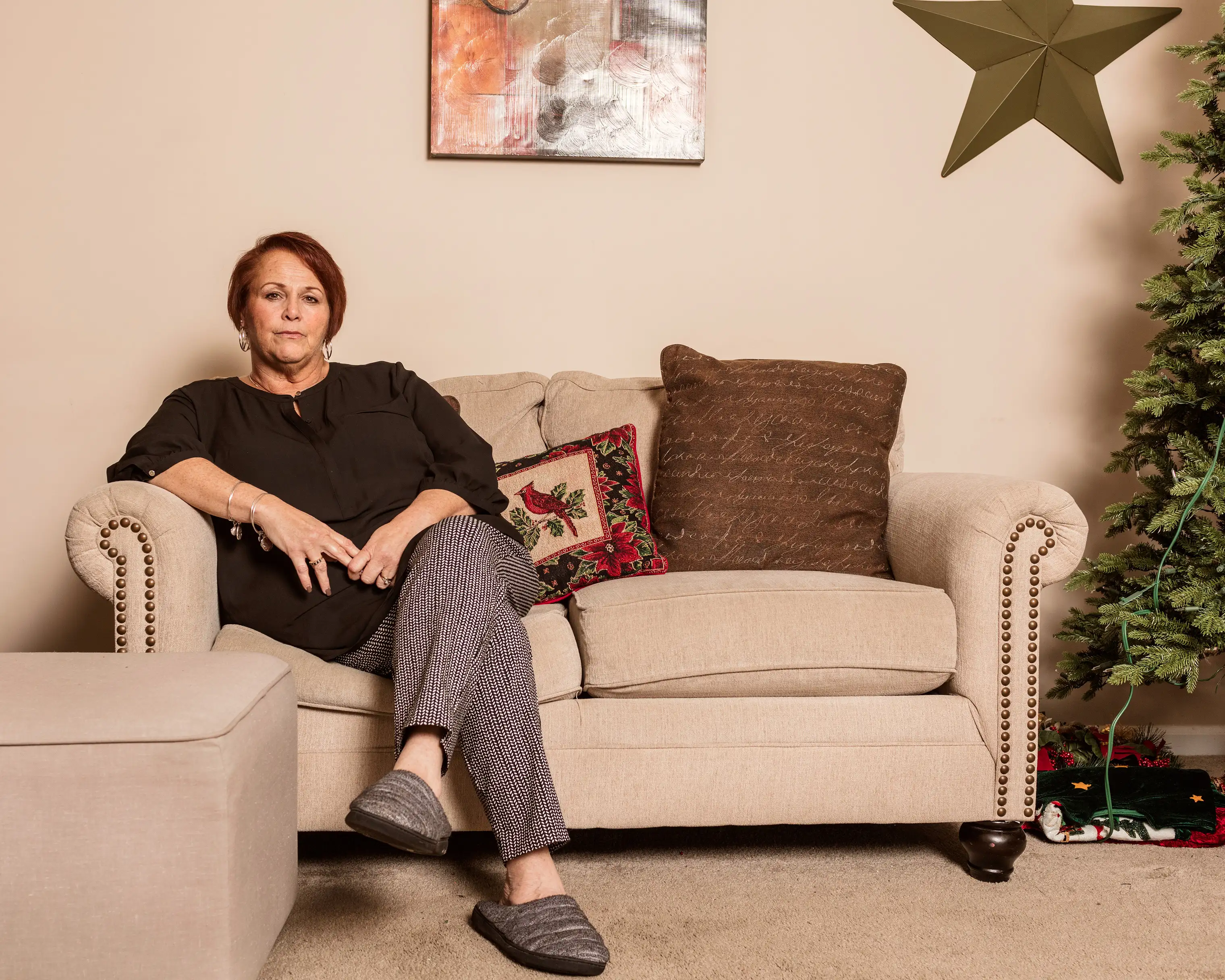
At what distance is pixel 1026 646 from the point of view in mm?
1788

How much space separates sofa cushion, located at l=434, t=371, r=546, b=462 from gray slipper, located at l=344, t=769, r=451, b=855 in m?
1.11

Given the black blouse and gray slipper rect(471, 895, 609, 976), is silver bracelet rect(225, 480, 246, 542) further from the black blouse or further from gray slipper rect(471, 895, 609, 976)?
gray slipper rect(471, 895, 609, 976)

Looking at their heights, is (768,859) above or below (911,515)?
below

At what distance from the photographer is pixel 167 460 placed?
5.72 ft

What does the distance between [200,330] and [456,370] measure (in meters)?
0.67

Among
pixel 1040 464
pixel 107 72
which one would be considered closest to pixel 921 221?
pixel 1040 464

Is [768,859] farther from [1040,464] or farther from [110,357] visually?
[110,357]

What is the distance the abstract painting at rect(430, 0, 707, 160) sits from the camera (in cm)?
260

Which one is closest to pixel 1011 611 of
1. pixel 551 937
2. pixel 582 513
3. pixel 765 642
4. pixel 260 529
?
pixel 765 642

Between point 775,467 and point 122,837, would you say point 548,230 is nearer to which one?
point 775,467

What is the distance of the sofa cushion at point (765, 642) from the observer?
1721 millimetres

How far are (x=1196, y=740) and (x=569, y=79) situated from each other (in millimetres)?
2424

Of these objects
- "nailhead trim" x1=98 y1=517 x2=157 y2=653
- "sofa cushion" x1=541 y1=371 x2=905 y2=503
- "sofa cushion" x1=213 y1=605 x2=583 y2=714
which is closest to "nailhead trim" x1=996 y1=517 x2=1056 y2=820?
"sofa cushion" x1=541 y1=371 x2=905 y2=503

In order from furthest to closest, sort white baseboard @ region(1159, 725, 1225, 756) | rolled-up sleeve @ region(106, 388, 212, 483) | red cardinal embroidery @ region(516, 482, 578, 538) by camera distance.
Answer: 1. white baseboard @ region(1159, 725, 1225, 756)
2. red cardinal embroidery @ region(516, 482, 578, 538)
3. rolled-up sleeve @ region(106, 388, 212, 483)
